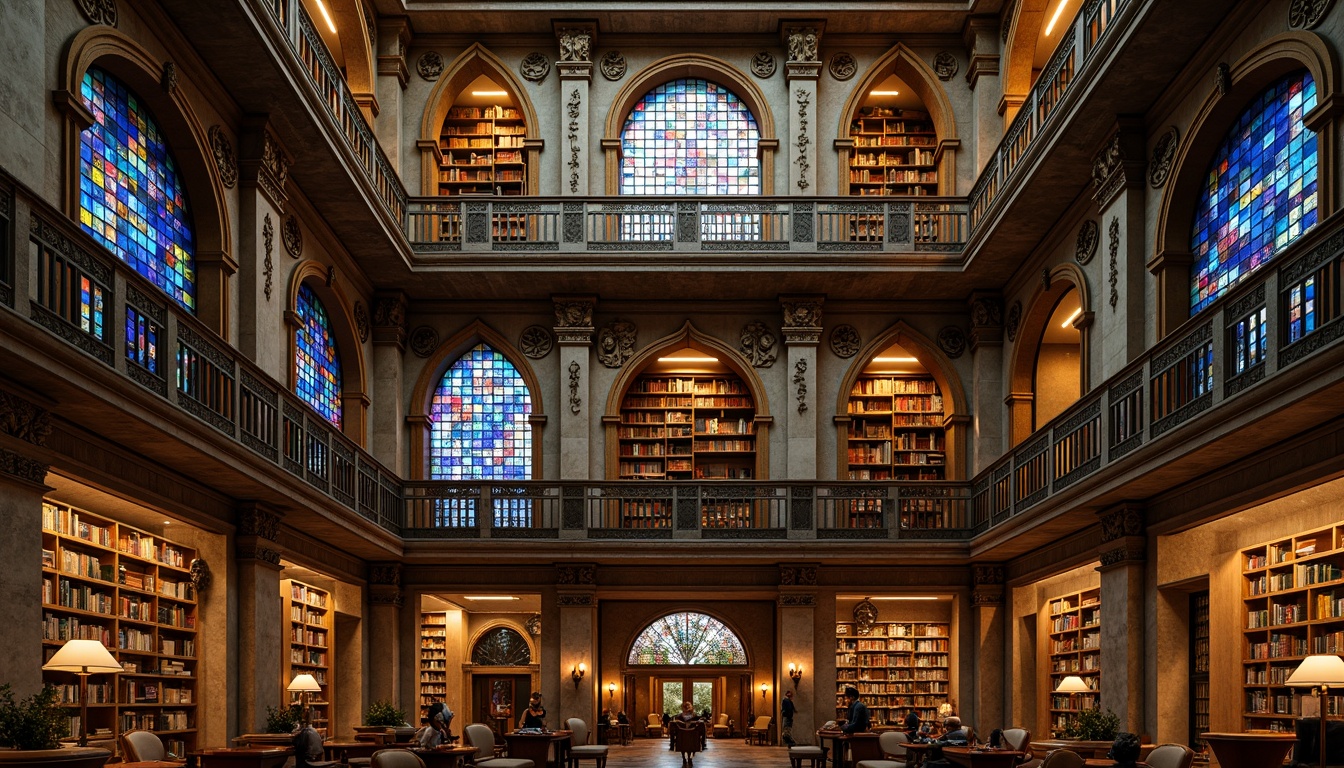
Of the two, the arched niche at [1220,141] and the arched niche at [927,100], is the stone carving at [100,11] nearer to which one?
the arched niche at [1220,141]

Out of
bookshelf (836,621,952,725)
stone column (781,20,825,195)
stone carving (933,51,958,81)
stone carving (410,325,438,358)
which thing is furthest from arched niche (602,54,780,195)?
bookshelf (836,621,952,725)

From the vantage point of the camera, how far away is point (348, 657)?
17250mm

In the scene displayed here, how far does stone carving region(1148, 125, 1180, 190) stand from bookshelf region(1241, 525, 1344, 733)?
11.0 feet

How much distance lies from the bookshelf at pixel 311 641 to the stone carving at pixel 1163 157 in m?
9.70

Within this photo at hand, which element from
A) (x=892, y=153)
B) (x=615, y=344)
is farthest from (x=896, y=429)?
(x=615, y=344)

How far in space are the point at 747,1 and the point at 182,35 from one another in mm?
9249

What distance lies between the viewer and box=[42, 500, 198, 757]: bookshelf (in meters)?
9.96

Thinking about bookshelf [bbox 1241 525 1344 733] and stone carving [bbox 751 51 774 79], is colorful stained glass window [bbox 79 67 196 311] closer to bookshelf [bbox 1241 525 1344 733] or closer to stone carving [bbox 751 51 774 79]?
bookshelf [bbox 1241 525 1344 733]

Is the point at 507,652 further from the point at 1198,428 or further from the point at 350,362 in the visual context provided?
the point at 1198,428

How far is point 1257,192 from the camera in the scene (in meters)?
11.0

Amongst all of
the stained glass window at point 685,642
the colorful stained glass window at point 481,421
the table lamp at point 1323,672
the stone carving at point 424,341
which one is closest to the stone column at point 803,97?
the colorful stained glass window at point 481,421

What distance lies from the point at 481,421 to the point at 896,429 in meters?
5.86

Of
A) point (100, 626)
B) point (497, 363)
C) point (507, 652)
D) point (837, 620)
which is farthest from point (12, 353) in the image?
point (507, 652)

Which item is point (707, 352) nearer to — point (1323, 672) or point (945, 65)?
point (945, 65)
